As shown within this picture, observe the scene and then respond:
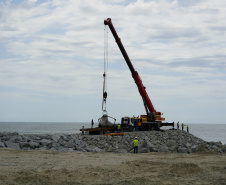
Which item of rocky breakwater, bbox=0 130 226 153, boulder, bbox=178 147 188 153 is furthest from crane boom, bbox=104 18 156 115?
boulder, bbox=178 147 188 153

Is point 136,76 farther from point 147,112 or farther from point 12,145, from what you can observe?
point 12,145

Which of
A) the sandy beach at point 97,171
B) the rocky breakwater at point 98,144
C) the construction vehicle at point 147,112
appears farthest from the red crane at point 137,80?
the sandy beach at point 97,171

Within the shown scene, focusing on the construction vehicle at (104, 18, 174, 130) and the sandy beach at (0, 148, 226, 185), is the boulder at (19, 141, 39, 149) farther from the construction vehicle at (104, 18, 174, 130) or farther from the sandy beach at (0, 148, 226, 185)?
the construction vehicle at (104, 18, 174, 130)

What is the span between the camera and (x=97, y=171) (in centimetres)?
1508

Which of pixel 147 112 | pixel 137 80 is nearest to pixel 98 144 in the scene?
pixel 137 80

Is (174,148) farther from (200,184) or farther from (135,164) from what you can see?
(200,184)

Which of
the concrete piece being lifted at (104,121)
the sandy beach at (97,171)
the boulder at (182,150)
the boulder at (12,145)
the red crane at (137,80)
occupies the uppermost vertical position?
the red crane at (137,80)

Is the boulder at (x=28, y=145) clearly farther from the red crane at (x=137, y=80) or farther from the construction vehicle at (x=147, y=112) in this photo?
the red crane at (x=137, y=80)

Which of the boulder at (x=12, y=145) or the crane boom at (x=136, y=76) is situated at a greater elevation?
the crane boom at (x=136, y=76)

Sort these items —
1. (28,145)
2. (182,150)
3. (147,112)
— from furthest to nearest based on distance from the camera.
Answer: (147,112), (182,150), (28,145)

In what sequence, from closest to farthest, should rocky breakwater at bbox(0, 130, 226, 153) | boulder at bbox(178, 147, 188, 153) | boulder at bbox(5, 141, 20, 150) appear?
boulder at bbox(5, 141, 20, 150), rocky breakwater at bbox(0, 130, 226, 153), boulder at bbox(178, 147, 188, 153)

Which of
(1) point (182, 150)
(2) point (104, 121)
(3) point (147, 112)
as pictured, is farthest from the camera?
(3) point (147, 112)

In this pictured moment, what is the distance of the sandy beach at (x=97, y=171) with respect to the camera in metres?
13.4

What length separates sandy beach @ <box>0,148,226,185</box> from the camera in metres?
13.4
